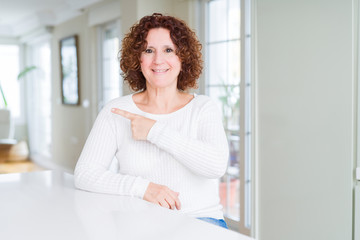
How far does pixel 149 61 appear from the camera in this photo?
1.50 metres

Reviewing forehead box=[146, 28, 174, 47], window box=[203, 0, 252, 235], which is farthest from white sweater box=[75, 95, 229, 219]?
window box=[203, 0, 252, 235]

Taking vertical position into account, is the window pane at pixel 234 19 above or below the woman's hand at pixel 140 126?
above

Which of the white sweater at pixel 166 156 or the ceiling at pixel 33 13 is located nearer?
the white sweater at pixel 166 156

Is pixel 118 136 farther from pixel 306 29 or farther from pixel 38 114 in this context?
pixel 38 114

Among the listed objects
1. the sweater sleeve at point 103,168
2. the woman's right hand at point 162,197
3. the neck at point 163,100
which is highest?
the neck at point 163,100

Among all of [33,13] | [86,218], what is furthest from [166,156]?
[33,13]

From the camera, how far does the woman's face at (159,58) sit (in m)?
1.49

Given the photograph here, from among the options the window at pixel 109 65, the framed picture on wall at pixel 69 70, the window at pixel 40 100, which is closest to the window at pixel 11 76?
the window at pixel 40 100

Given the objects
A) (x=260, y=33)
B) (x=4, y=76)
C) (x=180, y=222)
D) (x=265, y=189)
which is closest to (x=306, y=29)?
(x=260, y=33)

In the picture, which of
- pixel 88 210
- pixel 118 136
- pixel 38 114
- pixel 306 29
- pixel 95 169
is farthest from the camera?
pixel 38 114

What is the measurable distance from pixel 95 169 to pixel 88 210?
0.31m

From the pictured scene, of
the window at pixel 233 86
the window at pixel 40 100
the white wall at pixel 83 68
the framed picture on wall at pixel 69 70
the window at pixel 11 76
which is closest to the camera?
the window at pixel 233 86

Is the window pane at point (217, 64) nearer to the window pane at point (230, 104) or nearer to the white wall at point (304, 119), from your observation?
the window pane at point (230, 104)

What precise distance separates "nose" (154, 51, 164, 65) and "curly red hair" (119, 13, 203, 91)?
0.17 ft
